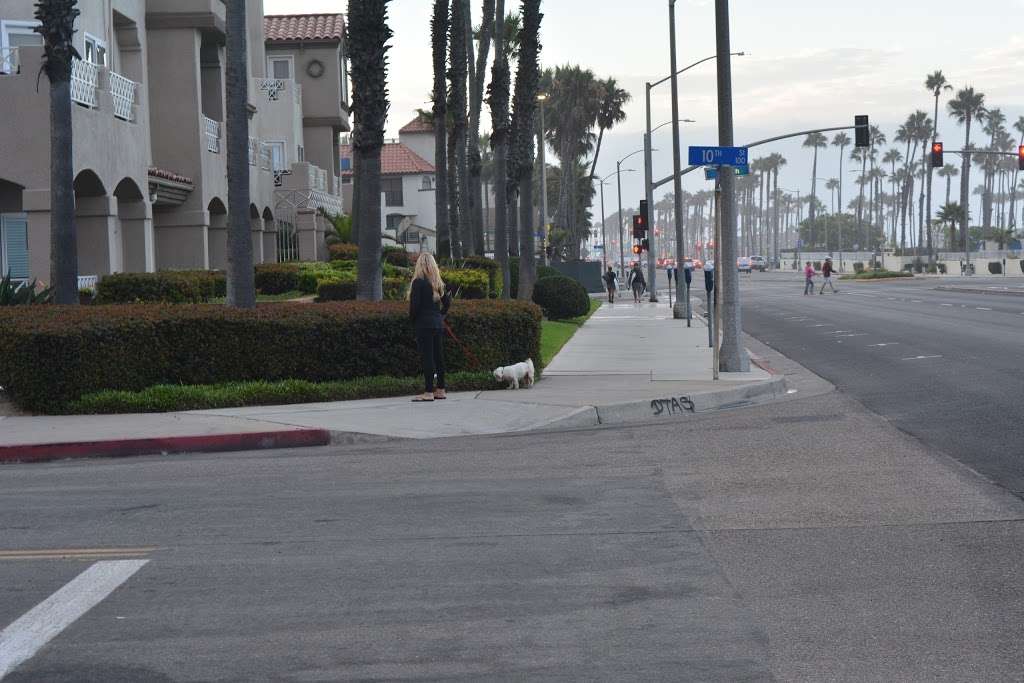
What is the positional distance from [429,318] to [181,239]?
723 inches

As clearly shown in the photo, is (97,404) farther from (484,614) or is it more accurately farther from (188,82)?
(188,82)

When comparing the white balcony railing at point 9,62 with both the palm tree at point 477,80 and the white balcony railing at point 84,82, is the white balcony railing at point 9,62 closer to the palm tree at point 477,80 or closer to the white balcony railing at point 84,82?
the white balcony railing at point 84,82

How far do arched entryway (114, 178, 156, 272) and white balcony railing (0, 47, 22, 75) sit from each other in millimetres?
5044

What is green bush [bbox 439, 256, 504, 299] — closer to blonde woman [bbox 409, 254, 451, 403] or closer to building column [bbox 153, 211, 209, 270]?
building column [bbox 153, 211, 209, 270]

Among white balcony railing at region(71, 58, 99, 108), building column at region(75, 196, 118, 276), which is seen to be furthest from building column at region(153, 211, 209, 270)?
white balcony railing at region(71, 58, 99, 108)

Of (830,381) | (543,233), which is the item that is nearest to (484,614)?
(830,381)

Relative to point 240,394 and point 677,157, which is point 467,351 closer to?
point 240,394

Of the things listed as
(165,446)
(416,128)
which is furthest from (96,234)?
(416,128)

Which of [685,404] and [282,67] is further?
[282,67]

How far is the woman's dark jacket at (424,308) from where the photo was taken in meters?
16.1

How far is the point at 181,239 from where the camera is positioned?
1296 inches

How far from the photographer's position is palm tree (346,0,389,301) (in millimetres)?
21312

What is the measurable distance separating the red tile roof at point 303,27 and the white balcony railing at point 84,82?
24554 millimetres

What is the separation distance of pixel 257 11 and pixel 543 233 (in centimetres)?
2756
